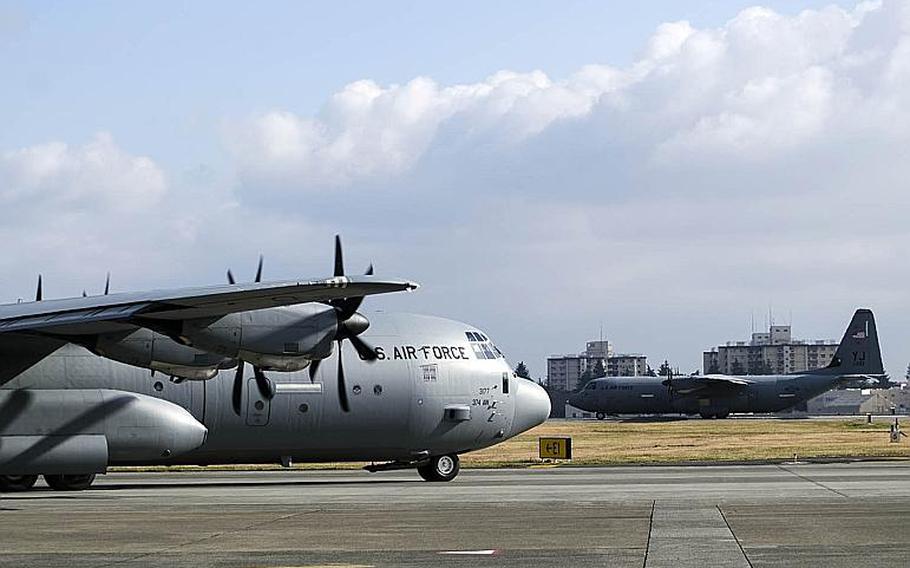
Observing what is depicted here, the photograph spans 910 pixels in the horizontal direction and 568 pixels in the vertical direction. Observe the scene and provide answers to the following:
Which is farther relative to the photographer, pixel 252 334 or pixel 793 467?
pixel 793 467

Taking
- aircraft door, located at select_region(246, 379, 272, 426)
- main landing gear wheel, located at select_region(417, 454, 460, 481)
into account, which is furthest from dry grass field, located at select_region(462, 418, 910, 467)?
aircraft door, located at select_region(246, 379, 272, 426)

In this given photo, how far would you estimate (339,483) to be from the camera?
37.4 metres

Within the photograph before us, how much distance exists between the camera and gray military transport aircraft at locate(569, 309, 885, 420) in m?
118

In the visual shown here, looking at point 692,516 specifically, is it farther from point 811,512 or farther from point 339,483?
point 339,483

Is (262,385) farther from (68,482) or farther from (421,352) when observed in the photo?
(68,482)

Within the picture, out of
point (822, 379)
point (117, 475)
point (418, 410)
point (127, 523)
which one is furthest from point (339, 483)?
point (822, 379)

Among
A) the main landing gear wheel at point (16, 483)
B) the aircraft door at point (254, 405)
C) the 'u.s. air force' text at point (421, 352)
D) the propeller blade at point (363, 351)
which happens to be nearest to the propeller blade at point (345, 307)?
the propeller blade at point (363, 351)

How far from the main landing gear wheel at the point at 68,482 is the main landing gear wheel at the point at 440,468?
9.28 metres

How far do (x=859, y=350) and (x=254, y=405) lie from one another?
9457cm

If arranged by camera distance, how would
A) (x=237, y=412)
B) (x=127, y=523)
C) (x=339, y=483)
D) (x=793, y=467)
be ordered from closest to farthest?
(x=127, y=523) → (x=237, y=412) → (x=339, y=483) → (x=793, y=467)

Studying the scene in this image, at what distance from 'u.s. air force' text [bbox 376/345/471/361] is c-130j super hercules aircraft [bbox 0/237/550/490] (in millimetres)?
41

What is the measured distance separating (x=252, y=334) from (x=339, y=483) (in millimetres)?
11069

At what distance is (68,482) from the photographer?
3506 cm

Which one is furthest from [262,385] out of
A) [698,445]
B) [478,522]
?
[698,445]
